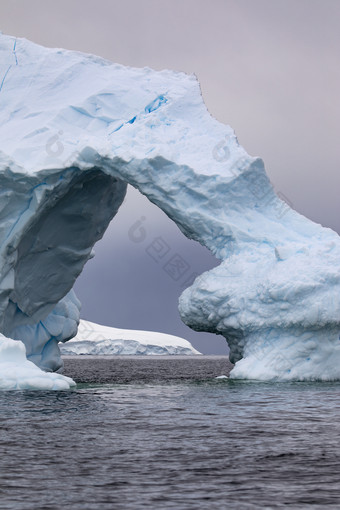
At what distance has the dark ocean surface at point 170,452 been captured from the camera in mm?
7113

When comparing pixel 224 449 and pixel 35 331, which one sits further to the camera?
pixel 35 331

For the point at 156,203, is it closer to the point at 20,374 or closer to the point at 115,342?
the point at 20,374

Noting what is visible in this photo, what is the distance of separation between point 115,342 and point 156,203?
46369mm

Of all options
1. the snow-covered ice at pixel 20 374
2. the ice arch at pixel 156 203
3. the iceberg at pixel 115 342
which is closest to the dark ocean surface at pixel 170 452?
the snow-covered ice at pixel 20 374

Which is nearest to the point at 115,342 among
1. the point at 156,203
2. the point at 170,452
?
the point at 156,203

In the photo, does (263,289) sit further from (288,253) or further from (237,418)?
(237,418)

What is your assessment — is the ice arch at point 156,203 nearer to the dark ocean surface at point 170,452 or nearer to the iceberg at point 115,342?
the dark ocean surface at point 170,452

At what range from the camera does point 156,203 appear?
63.0 feet

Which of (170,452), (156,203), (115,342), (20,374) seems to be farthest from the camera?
(115,342)

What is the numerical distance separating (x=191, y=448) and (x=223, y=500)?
2599 millimetres

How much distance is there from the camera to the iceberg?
64000 millimetres

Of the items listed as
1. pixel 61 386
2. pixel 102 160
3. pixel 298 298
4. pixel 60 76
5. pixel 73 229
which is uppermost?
pixel 60 76

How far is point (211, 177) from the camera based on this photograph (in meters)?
18.6

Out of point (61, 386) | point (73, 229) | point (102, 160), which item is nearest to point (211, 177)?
point (102, 160)
